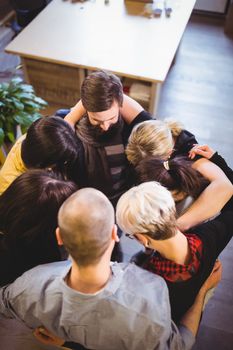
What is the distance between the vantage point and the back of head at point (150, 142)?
157cm

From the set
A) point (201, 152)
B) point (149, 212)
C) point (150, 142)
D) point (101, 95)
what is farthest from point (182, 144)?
point (149, 212)

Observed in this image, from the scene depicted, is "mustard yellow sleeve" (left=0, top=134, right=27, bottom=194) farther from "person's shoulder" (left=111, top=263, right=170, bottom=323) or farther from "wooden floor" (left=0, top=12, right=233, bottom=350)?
"wooden floor" (left=0, top=12, right=233, bottom=350)

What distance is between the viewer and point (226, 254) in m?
2.36

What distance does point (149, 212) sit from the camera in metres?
1.19

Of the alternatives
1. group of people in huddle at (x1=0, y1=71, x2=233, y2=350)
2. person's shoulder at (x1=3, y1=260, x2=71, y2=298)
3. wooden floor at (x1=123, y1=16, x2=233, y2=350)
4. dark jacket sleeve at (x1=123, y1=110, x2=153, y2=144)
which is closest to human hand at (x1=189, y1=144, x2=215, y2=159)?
group of people in huddle at (x1=0, y1=71, x2=233, y2=350)

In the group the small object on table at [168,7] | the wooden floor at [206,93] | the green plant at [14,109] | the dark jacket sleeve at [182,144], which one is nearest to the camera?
the dark jacket sleeve at [182,144]

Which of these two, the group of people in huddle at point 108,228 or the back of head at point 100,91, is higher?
the back of head at point 100,91

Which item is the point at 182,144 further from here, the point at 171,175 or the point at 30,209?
the point at 30,209

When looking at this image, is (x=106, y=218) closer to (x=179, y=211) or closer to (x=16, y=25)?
(x=179, y=211)

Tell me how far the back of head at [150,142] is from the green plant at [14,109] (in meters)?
0.91

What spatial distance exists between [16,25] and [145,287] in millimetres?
3781

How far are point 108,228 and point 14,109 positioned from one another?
1452mm

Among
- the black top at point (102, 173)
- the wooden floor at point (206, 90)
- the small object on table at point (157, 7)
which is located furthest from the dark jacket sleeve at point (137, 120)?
the small object on table at point (157, 7)

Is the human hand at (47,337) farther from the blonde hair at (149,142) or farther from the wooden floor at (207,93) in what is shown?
the wooden floor at (207,93)
